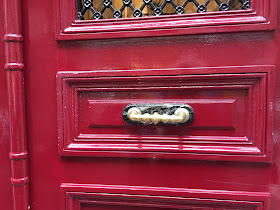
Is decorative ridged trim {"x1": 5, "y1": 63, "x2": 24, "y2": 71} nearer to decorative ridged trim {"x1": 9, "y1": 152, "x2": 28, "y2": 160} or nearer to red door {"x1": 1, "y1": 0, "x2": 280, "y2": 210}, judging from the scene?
red door {"x1": 1, "y1": 0, "x2": 280, "y2": 210}

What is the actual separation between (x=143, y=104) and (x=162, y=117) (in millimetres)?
56

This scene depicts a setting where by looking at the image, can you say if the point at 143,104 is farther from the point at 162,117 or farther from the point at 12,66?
the point at 12,66

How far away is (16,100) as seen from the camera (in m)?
0.53

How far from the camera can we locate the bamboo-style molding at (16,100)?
51 centimetres

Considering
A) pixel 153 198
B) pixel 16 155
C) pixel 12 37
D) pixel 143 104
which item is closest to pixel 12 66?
pixel 12 37

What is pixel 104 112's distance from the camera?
514 millimetres

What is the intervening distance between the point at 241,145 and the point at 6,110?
535 mm

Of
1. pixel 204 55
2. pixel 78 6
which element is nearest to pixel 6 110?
pixel 78 6

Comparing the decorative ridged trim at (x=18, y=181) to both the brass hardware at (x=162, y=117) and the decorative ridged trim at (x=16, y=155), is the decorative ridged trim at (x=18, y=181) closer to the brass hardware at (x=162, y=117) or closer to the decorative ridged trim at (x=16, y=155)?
the decorative ridged trim at (x=16, y=155)

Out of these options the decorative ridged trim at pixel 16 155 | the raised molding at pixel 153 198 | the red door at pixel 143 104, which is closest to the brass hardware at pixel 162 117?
the red door at pixel 143 104

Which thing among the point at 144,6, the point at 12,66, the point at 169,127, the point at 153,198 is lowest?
the point at 153,198

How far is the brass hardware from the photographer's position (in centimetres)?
46

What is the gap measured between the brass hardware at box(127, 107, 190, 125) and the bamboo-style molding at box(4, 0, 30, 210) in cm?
26

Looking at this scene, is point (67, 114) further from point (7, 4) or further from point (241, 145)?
point (241, 145)
